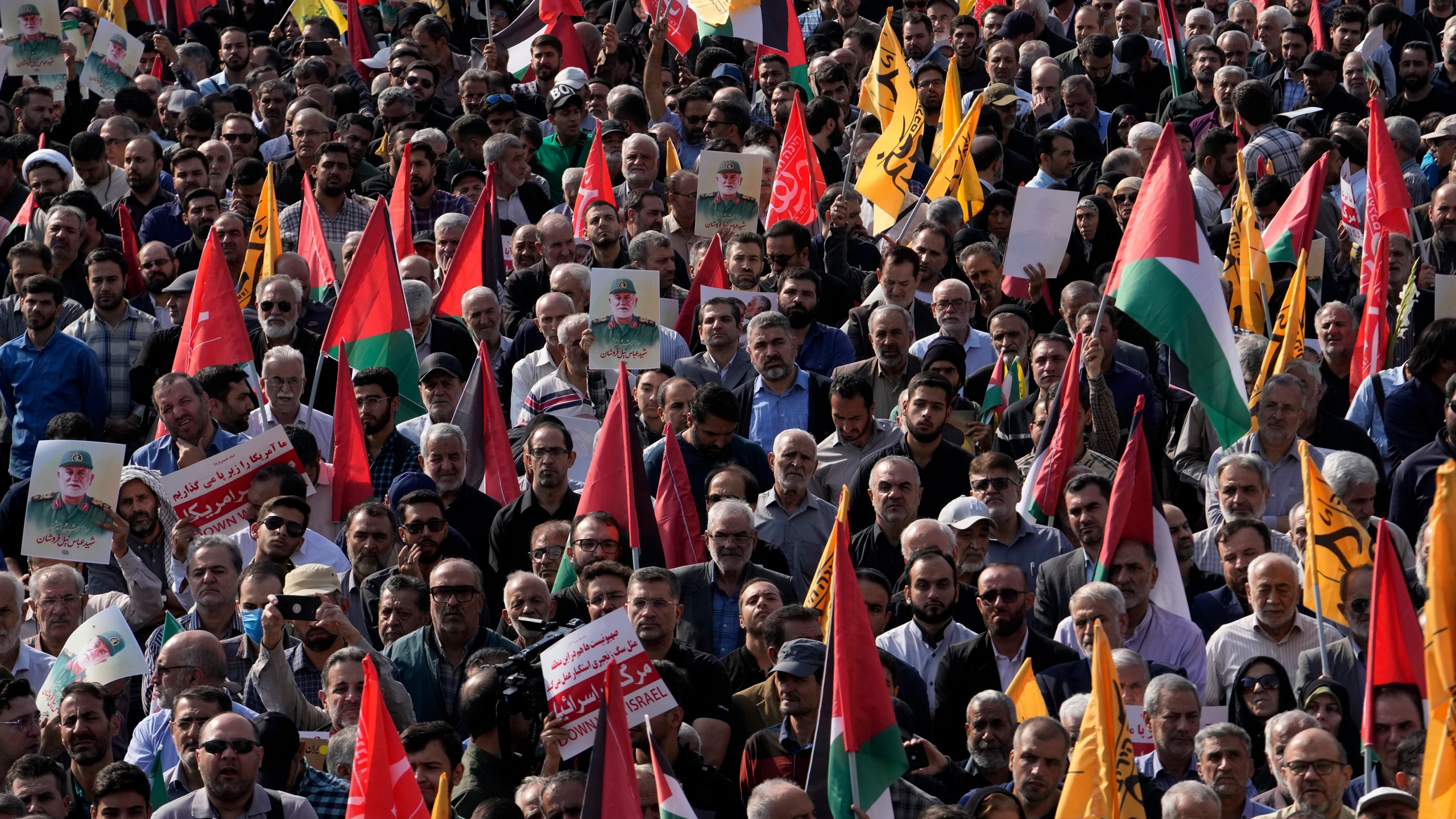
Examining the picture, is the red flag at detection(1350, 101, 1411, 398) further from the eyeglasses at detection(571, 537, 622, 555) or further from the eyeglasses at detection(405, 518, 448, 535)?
the eyeglasses at detection(405, 518, 448, 535)

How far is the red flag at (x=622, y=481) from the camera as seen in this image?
9.86m

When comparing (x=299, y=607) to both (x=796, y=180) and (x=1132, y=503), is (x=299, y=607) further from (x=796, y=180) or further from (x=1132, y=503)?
(x=796, y=180)

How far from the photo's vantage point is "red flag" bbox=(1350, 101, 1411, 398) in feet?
37.8

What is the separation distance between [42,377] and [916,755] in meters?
5.34

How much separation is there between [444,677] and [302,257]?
4.23 m

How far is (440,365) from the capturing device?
11320 mm

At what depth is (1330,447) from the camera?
10781 mm

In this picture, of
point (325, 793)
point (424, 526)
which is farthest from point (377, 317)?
A: point (325, 793)

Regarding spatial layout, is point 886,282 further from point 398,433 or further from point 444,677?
point 444,677

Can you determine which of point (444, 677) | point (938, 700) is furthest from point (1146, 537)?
point (444, 677)

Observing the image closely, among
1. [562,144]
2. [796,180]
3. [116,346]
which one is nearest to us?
[116,346]

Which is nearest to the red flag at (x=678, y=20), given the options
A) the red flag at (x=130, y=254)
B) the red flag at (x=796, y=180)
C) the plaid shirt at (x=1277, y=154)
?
the red flag at (x=796, y=180)

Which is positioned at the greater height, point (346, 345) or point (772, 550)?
point (346, 345)

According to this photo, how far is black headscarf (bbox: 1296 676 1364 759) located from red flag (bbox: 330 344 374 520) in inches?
168
